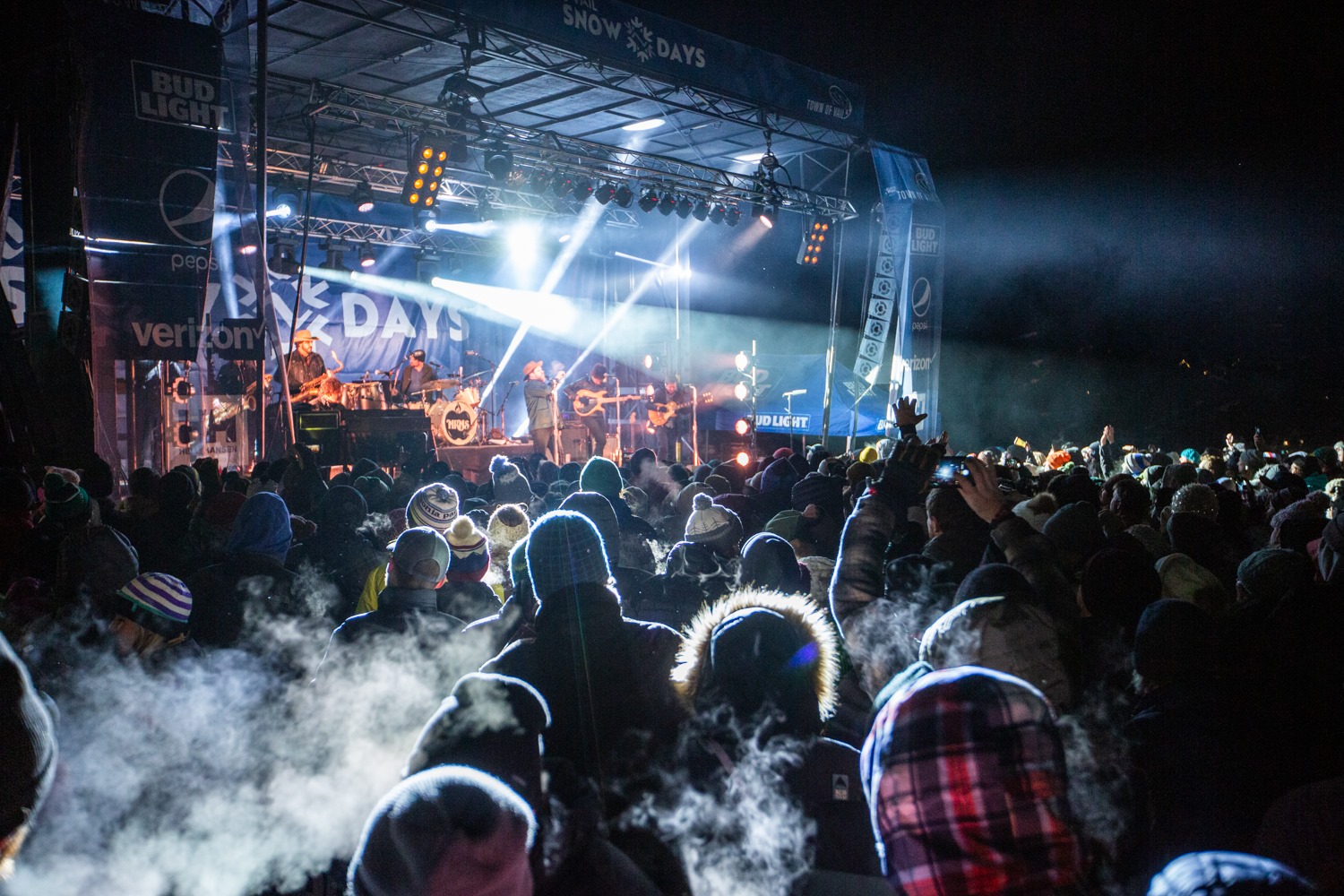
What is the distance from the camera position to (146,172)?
20.6ft

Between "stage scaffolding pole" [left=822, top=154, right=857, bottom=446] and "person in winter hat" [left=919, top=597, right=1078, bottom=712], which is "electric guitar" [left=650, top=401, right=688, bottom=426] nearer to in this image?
"stage scaffolding pole" [left=822, top=154, right=857, bottom=446]

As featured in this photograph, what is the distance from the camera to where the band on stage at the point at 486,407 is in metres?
16.6

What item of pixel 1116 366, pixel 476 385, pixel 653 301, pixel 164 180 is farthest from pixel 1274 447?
pixel 164 180

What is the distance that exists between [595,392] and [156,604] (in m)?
18.2

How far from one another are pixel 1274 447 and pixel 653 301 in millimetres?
14582

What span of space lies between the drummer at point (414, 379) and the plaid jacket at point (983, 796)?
17.7 m

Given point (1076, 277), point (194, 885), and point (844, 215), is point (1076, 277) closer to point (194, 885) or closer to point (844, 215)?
point (844, 215)

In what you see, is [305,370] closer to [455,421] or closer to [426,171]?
[455,421]

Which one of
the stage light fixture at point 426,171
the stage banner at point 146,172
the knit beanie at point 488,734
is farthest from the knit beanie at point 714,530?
the stage light fixture at point 426,171

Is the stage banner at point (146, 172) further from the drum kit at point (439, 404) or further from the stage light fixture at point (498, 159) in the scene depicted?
the drum kit at point (439, 404)

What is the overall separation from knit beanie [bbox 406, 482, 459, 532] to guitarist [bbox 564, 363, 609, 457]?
50.1ft

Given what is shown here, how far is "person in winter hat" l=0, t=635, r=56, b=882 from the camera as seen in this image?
1.34 m

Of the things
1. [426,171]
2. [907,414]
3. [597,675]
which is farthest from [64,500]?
[426,171]

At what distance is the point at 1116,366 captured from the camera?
22000 millimetres
